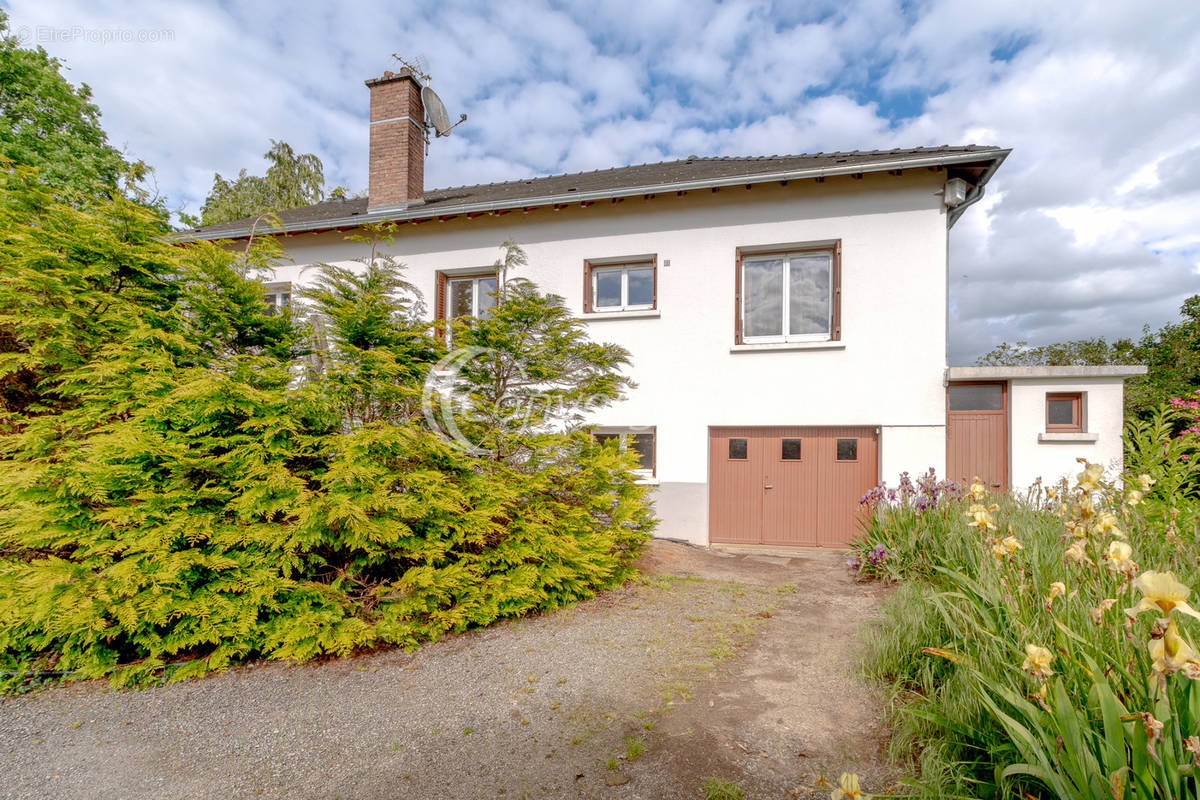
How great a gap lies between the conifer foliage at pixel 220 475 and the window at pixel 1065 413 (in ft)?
23.4

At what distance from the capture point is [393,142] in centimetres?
1130

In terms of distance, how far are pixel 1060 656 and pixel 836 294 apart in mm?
7132

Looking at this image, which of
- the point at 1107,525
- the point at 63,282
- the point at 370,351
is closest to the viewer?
the point at 1107,525

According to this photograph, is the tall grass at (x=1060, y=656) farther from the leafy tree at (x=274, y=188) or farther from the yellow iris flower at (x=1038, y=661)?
the leafy tree at (x=274, y=188)

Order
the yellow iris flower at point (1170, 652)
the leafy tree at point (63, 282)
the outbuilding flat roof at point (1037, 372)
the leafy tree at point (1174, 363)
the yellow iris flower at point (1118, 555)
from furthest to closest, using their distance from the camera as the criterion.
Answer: the leafy tree at point (1174, 363), the outbuilding flat roof at point (1037, 372), the leafy tree at point (63, 282), the yellow iris flower at point (1118, 555), the yellow iris flower at point (1170, 652)

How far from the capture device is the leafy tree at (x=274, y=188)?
2420 centimetres

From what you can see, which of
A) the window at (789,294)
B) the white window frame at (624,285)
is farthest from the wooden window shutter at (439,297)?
the window at (789,294)


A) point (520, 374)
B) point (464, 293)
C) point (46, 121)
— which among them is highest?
point (46, 121)

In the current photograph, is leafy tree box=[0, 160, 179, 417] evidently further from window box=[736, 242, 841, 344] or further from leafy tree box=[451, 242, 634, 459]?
window box=[736, 242, 841, 344]

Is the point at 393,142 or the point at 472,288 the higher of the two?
the point at 393,142

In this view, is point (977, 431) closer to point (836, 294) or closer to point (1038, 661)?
point (836, 294)

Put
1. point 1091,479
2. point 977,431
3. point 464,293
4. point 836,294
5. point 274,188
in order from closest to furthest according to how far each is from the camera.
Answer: point 1091,479
point 977,431
point 836,294
point 464,293
point 274,188

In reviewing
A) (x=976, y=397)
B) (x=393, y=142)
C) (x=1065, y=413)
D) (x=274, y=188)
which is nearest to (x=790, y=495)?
(x=976, y=397)

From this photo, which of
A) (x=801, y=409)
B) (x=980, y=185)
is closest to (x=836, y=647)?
(x=801, y=409)
